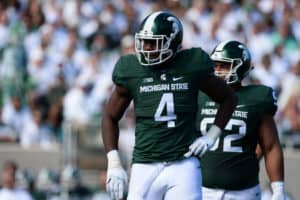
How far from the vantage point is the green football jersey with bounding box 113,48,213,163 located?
5.67 metres

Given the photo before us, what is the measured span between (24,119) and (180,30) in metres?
6.83

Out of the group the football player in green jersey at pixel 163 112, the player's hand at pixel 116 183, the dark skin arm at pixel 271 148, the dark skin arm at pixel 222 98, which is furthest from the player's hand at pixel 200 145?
the dark skin arm at pixel 271 148

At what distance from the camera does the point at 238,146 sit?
6.55m

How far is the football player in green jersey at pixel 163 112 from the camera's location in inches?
222

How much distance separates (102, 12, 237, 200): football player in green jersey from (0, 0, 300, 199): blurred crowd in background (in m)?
5.09

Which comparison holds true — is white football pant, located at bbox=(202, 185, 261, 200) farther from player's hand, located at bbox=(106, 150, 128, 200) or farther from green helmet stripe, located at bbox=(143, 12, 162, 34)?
green helmet stripe, located at bbox=(143, 12, 162, 34)

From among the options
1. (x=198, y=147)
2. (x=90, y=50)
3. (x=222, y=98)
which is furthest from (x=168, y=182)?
(x=90, y=50)

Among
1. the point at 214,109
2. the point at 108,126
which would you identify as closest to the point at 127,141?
the point at 214,109

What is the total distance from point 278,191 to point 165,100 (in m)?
1.30

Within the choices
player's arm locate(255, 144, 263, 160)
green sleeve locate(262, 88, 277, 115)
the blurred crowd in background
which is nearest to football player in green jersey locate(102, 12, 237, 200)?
green sleeve locate(262, 88, 277, 115)

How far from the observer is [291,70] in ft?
38.1

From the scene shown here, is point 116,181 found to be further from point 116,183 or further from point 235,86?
point 235,86

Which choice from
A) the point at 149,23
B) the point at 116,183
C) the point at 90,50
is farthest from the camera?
the point at 90,50

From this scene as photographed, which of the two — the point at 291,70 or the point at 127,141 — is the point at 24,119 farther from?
the point at 291,70
